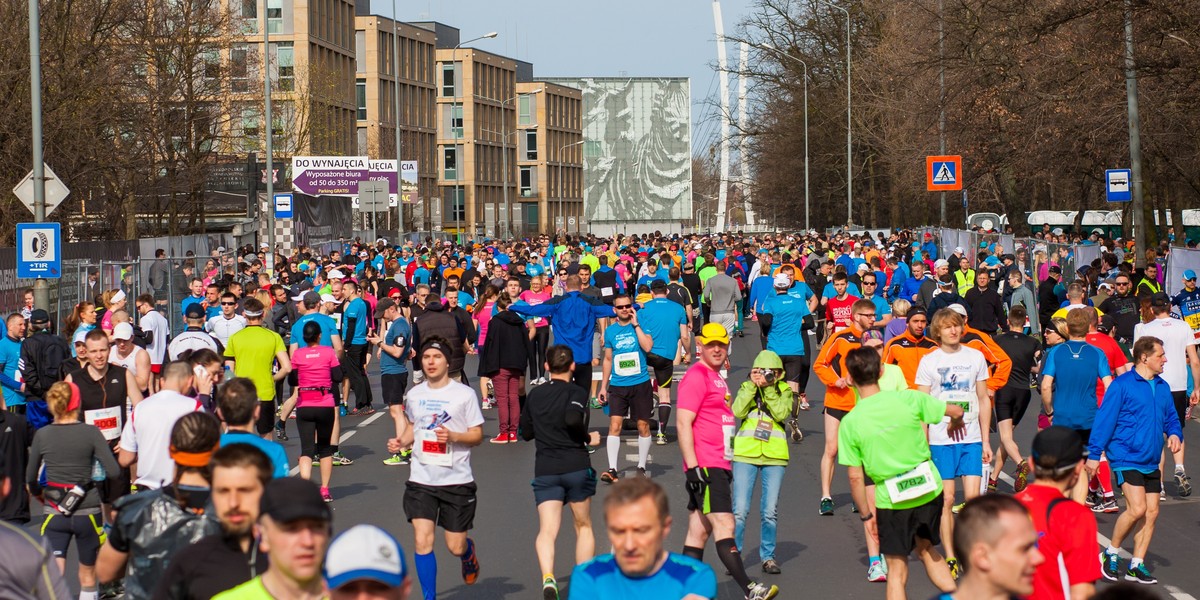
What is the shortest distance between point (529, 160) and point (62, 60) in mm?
109414

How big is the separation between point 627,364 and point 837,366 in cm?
274

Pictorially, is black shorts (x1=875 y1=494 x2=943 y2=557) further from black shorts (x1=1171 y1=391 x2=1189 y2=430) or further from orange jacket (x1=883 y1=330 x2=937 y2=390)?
black shorts (x1=1171 y1=391 x2=1189 y2=430)

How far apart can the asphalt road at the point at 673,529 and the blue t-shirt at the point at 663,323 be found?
1017 mm

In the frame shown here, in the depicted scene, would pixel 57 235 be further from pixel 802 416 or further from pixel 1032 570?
pixel 1032 570

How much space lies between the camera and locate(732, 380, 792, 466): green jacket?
376 inches

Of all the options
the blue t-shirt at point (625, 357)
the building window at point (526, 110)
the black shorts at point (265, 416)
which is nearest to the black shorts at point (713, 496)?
the blue t-shirt at point (625, 357)

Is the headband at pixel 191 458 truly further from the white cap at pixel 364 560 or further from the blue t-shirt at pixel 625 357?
the blue t-shirt at pixel 625 357

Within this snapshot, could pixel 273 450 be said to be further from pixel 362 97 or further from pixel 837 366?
pixel 362 97

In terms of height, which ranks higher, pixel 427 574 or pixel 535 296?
pixel 535 296

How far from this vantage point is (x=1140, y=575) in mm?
9773

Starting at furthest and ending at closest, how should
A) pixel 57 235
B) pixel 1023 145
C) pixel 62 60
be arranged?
pixel 1023 145 < pixel 62 60 < pixel 57 235

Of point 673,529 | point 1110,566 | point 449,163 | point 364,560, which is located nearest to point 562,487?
point 673,529

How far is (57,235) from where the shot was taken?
2173 centimetres

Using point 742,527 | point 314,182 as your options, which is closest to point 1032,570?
point 742,527
